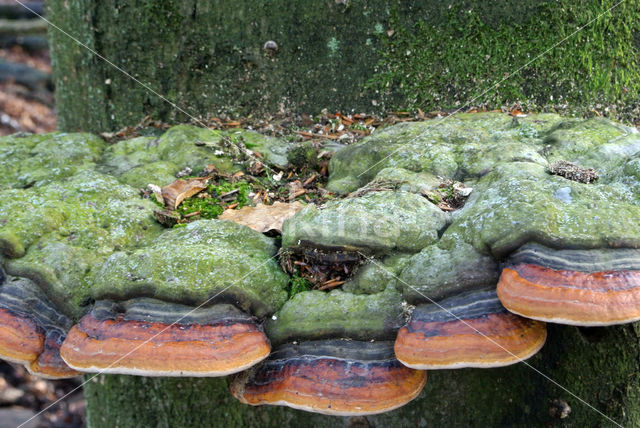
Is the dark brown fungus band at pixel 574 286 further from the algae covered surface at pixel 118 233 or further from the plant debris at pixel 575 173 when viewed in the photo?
the algae covered surface at pixel 118 233

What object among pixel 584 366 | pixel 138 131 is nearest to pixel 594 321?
pixel 584 366

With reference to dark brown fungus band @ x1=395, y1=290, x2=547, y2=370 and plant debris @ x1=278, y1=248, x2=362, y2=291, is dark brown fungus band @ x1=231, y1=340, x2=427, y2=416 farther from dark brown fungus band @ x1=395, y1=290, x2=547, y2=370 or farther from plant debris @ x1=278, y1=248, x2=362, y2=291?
plant debris @ x1=278, y1=248, x2=362, y2=291

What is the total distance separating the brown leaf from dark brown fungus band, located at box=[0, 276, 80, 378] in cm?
79

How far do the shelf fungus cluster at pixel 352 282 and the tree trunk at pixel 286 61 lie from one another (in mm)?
740

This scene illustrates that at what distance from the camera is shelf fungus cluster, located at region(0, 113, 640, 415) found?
1.88m

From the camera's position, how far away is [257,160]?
320cm

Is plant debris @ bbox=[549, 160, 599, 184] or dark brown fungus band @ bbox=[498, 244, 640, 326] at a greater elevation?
plant debris @ bbox=[549, 160, 599, 184]

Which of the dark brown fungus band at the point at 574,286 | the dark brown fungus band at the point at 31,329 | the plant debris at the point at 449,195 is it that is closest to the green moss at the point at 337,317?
the dark brown fungus band at the point at 574,286

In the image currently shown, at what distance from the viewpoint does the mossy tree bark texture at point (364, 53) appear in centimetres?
329

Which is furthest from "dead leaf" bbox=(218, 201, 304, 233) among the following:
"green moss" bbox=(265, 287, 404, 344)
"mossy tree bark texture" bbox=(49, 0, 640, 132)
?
"mossy tree bark texture" bbox=(49, 0, 640, 132)

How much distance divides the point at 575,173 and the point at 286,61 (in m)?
1.97

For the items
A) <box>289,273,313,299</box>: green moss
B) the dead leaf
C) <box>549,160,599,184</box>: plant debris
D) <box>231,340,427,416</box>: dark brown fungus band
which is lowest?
<box>231,340,427,416</box>: dark brown fungus band

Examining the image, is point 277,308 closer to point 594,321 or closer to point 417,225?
point 417,225

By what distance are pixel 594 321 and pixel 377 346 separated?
2.54ft
